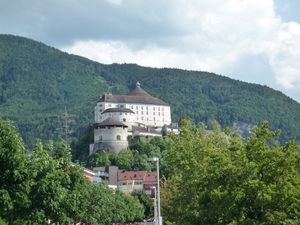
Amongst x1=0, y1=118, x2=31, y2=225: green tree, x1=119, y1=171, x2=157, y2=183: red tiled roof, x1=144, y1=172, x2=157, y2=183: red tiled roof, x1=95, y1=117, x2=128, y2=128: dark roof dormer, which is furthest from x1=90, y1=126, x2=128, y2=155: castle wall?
x1=0, y1=118, x2=31, y2=225: green tree

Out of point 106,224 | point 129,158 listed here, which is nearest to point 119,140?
point 129,158

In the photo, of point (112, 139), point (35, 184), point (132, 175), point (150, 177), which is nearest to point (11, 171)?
point (35, 184)

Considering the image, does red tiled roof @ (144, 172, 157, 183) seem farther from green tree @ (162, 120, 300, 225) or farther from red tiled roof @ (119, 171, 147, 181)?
green tree @ (162, 120, 300, 225)

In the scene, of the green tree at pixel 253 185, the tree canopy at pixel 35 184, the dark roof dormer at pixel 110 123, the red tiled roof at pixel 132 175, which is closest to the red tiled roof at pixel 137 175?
the red tiled roof at pixel 132 175

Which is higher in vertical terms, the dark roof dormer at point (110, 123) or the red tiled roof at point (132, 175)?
the dark roof dormer at point (110, 123)

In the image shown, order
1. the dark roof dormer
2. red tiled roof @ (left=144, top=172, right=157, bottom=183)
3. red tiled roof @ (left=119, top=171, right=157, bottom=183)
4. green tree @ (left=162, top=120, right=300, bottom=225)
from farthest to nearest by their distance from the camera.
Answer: the dark roof dormer
red tiled roof @ (left=119, top=171, right=157, bottom=183)
red tiled roof @ (left=144, top=172, right=157, bottom=183)
green tree @ (left=162, top=120, right=300, bottom=225)

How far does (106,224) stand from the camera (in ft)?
261

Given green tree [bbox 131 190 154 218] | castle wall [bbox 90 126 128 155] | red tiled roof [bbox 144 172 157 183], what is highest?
castle wall [bbox 90 126 128 155]

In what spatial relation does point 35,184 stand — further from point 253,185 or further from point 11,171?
point 253,185

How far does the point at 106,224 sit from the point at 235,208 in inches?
1670

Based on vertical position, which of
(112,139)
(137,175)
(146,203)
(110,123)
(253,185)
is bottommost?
(253,185)

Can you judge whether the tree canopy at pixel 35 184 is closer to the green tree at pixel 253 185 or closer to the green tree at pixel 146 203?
the green tree at pixel 253 185

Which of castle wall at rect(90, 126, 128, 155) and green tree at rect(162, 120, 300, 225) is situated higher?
castle wall at rect(90, 126, 128, 155)

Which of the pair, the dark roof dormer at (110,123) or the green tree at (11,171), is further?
the dark roof dormer at (110,123)
